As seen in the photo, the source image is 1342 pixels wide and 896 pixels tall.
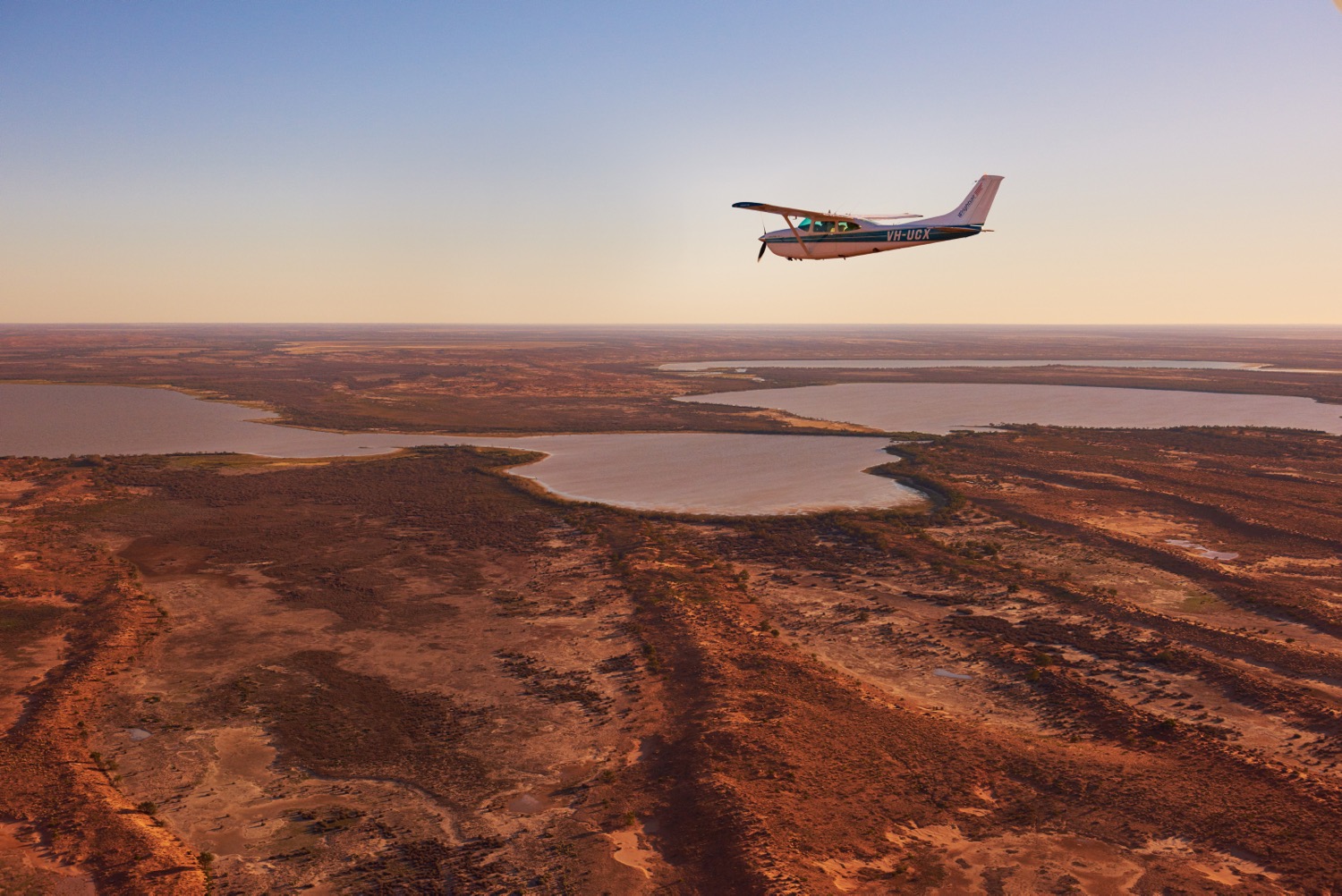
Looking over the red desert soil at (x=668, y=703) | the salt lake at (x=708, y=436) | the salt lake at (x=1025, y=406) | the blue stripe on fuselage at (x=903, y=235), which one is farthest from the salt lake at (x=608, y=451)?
the salt lake at (x=1025, y=406)

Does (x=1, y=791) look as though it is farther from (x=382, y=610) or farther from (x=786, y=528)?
(x=786, y=528)

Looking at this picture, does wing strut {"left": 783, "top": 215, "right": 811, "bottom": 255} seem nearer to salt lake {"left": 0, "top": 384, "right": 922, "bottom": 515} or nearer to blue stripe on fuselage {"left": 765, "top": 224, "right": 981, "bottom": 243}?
blue stripe on fuselage {"left": 765, "top": 224, "right": 981, "bottom": 243}

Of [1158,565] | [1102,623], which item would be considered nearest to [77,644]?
[1102,623]

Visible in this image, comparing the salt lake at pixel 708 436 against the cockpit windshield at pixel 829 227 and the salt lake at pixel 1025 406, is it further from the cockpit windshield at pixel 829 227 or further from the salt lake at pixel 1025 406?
the cockpit windshield at pixel 829 227

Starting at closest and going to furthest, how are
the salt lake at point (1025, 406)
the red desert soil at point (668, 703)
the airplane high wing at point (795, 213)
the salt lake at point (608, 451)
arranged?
the red desert soil at point (668, 703) < the airplane high wing at point (795, 213) < the salt lake at point (608, 451) < the salt lake at point (1025, 406)

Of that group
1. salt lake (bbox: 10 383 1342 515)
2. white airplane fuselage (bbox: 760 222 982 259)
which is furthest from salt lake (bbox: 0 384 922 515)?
white airplane fuselage (bbox: 760 222 982 259)

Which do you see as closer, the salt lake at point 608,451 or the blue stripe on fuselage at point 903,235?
the blue stripe on fuselage at point 903,235
